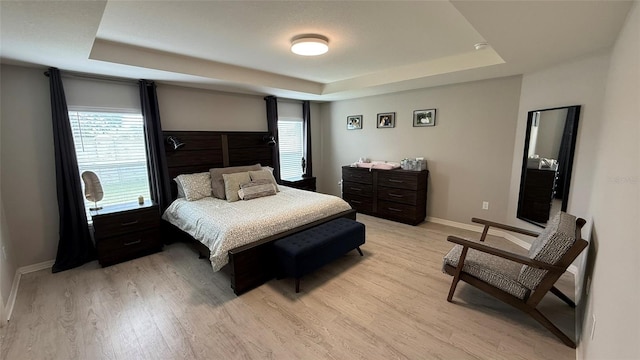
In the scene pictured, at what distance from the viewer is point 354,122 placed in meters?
5.19


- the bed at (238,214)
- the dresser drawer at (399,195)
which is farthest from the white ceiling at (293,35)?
the dresser drawer at (399,195)

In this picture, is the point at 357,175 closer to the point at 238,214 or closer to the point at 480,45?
the point at 238,214

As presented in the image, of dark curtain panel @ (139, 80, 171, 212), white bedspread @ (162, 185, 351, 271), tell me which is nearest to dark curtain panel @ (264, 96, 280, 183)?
white bedspread @ (162, 185, 351, 271)

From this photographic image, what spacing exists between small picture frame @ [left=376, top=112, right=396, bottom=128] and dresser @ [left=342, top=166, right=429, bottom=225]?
88 centimetres

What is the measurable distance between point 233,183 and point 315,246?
1675 millimetres

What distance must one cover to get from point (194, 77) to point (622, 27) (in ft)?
12.8

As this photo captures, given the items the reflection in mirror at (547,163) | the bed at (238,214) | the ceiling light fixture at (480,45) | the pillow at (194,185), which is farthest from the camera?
the pillow at (194,185)

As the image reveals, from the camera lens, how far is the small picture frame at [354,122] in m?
5.11

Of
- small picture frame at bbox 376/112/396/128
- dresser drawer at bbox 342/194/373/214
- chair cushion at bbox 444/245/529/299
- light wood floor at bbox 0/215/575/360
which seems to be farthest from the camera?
dresser drawer at bbox 342/194/373/214

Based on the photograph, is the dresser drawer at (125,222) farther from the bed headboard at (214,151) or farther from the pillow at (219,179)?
the pillow at (219,179)

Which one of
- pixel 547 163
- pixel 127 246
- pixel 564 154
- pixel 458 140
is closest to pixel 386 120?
pixel 458 140

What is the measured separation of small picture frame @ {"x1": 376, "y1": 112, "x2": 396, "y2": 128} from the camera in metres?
4.61

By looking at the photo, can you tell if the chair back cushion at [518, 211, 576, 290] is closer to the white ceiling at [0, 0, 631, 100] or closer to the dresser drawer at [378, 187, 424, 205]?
the white ceiling at [0, 0, 631, 100]

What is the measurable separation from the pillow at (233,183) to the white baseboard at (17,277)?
206cm
